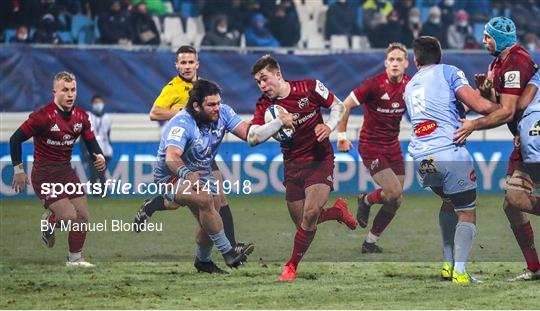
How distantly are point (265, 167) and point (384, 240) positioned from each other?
170 centimetres

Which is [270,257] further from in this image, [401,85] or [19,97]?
[19,97]

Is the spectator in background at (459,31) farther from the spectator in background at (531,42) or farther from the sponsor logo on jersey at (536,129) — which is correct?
the sponsor logo on jersey at (536,129)

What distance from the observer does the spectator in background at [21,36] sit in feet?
67.3

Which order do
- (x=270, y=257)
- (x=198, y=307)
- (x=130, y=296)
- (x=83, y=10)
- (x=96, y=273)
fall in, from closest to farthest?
(x=198, y=307) < (x=130, y=296) < (x=96, y=273) < (x=270, y=257) < (x=83, y=10)

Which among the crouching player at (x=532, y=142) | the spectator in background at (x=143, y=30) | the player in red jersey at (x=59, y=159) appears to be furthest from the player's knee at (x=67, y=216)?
the spectator in background at (x=143, y=30)

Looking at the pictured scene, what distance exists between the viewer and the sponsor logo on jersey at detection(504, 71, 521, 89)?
33.6 feet

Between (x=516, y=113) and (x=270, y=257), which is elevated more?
(x=516, y=113)

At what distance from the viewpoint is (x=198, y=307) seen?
930 centimetres

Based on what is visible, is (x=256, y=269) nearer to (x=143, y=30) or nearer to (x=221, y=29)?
(x=143, y=30)

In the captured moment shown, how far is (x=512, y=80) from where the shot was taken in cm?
1027

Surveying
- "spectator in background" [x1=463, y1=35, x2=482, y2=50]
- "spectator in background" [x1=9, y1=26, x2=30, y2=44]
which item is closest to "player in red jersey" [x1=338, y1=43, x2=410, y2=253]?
"spectator in background" [x1=9, y1=26, x2=30, y2=44]

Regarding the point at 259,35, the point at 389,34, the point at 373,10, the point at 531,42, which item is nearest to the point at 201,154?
the point at 259,35

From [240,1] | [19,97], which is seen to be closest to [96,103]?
[19,97]

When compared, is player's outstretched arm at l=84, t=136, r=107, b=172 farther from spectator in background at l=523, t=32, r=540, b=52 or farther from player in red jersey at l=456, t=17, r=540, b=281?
spectator in background at l=523, t=32, r=540, b=52
